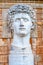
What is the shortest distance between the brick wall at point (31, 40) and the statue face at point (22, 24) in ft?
0.53

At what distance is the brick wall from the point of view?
237 cm

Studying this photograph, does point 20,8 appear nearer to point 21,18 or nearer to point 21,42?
point 21,18

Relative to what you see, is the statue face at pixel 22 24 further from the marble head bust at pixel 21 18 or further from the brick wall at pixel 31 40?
the brick wall at pixel 31 40

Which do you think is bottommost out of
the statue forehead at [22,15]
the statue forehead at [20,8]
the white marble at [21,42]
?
the white marble at [21,42]

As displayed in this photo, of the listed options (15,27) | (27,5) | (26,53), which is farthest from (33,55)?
(27,5)

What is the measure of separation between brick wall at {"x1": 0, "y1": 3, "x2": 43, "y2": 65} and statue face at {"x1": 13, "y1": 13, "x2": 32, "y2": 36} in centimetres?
16

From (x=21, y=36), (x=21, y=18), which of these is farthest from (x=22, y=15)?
(x=21, y=36)

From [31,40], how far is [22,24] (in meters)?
0.25

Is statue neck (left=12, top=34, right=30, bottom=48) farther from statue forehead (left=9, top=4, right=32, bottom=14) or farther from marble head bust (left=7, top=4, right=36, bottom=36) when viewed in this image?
→ statue forehead (left=9, top=4, right=32, bottom=14)

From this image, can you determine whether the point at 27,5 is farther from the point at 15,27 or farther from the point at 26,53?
the point at 26,53

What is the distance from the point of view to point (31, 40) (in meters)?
2.38

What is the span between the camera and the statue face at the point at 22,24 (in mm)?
2195

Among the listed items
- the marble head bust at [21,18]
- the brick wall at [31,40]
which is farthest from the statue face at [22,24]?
the brick wall at [31,40]

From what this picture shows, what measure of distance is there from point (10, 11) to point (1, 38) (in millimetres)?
253
